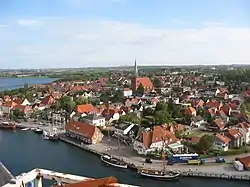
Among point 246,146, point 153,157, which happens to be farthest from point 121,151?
point 246,146

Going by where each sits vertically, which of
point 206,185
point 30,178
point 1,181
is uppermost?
point 30,178

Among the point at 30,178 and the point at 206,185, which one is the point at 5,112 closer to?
the point at 206,185

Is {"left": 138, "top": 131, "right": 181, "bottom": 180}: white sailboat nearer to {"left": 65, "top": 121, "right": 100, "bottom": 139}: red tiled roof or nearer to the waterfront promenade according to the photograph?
{"left": 65, "top": 121, "right": 100, "bottom": 139}: red tiled roof

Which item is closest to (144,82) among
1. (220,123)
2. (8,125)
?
(8,125)

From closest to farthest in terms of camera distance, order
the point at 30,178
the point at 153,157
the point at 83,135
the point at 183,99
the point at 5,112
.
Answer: the point at 30,178, the point at 153,157, the point at 83,135, the point at 5,112, the point at 183,99

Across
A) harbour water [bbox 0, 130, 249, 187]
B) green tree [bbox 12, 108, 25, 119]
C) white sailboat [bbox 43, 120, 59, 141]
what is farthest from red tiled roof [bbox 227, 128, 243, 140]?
green tree [bbox 12, 108, 25, 119]

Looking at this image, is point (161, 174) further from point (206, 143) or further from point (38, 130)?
point (38, 130)

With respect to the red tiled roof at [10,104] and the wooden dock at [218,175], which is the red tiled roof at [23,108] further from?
the wooden dock at [218,175]

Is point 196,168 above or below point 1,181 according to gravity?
below

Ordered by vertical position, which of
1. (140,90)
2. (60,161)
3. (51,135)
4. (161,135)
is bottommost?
(60,161)
